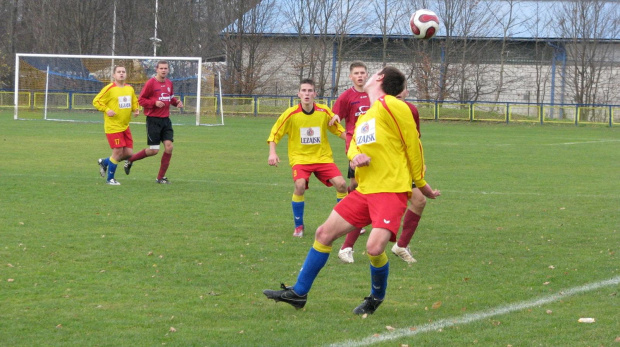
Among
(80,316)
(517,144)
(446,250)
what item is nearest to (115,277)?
(80,316)

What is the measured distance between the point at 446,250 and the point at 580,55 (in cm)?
4034

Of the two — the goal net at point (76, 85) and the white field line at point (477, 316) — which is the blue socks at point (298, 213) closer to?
the white field line at point (477, 316)

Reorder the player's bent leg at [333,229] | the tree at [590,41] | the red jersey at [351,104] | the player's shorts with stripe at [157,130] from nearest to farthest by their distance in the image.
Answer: the player's bent leg at [333,229] → the red jersey at [351,104] → the player's shorts with stripe at [157,130] → the tree at [590,41]

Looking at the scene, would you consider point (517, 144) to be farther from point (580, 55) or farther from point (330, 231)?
point (580, 55)

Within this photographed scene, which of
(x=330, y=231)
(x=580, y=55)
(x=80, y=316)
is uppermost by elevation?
(x=580, y=55)

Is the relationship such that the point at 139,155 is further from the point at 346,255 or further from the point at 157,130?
the point at 346,255

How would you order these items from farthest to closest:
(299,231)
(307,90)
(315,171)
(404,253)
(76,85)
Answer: (76,85), (315,171), (299,231), (307,90), (404,253)

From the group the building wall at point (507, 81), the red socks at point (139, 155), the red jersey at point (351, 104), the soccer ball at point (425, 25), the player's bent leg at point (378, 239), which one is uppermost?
the building wall at point (507, 81)

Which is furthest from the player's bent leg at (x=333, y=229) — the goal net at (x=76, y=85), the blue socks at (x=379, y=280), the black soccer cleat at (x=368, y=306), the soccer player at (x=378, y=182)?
the goal net at (x=76, y=85)

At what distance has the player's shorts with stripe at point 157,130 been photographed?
13203mm

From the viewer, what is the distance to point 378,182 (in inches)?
207

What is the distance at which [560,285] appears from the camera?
6.29m

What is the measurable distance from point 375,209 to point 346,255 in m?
2.03

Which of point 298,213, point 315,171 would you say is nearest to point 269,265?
point 298,213
